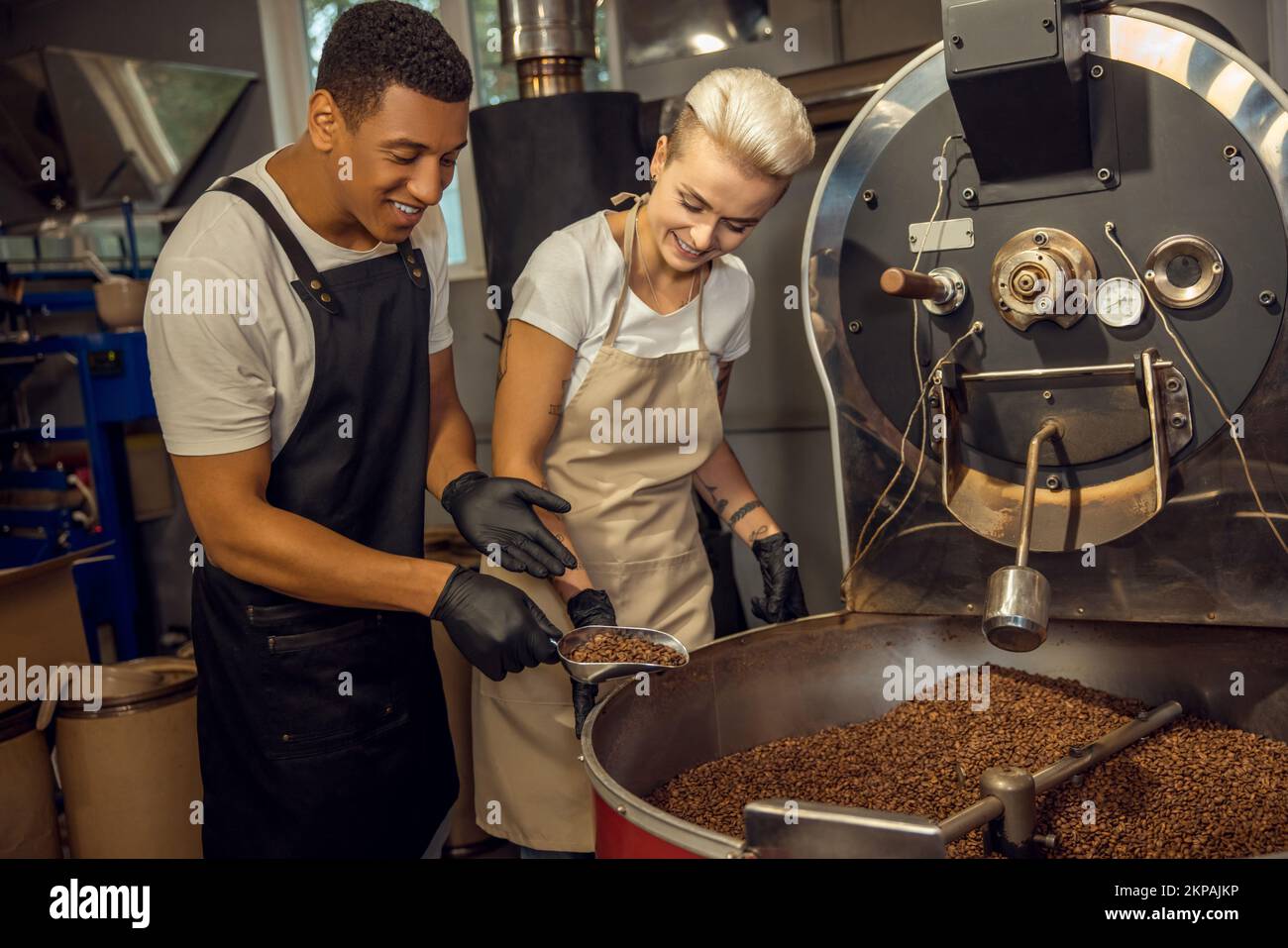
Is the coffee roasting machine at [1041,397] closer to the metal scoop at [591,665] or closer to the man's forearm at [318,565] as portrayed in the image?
the metal scoop at [591,665]

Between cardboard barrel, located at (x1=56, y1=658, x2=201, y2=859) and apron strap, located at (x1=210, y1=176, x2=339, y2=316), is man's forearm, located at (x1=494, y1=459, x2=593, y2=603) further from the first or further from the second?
cardboard barrel, located at (x1=56, y1=658, x2=201, y2=859)

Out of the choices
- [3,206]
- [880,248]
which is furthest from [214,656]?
[3,206]

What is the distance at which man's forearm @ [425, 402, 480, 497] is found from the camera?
1.68 metres

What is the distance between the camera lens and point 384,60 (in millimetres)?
1333

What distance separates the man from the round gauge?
699 millimetres

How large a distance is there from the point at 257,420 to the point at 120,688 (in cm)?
128

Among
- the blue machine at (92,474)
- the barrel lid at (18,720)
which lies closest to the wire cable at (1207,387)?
the barrel lid at (18,720)

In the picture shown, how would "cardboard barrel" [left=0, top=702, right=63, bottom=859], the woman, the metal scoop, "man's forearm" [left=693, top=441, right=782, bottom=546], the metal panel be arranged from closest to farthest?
1. the metal panel
2. the metal scoop
3. the woman
4. "man's forearm" [left=693, top=441, right=782, bottom=546]
5. "cardboard barrel" [left=0, top=702, right=63, bottom=859]

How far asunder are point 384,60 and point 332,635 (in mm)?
749

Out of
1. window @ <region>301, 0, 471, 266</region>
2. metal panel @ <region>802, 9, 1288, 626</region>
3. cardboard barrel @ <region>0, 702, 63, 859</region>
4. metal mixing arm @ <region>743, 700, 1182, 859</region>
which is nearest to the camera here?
metal mixing arm @ <region>743, 700, 1182, 859</region>

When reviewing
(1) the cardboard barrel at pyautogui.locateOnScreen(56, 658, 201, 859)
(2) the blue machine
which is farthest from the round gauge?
(2) the blue machine

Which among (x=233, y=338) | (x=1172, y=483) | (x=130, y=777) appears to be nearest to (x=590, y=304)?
(x=233, y=338)

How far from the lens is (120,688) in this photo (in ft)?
7.71

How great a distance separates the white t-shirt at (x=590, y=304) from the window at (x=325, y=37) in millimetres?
2370
